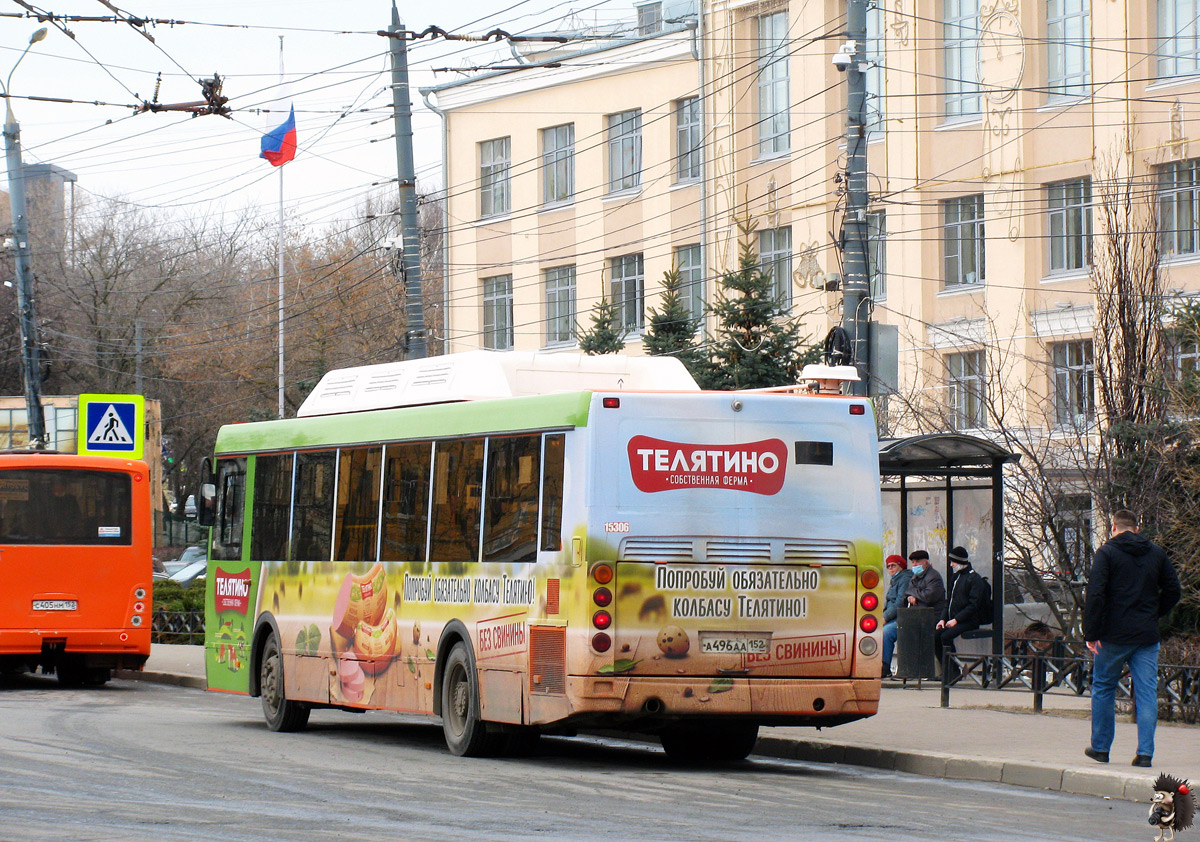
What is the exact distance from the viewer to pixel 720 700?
13164mm

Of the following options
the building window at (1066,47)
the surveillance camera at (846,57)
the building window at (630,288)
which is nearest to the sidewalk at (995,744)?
the surveillance camera at (846,57)

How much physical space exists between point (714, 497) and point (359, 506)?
13.1 feet

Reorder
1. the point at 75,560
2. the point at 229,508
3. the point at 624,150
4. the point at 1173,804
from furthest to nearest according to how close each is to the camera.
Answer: the point at 624,150
the point at 75,560
the point at 229,508
the point at 1173,804

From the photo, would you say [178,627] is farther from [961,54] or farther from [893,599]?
[961,54]

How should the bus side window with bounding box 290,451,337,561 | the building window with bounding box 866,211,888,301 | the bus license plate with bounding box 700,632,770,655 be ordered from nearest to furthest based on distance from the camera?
the bus license plate with bounding box 700,632,770,655
the bus side window with bounding box 290,451,337,561
the building window with bounding box 866,211,888,301

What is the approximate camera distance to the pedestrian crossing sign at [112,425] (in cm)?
→ 2502

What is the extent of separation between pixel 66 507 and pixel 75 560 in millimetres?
662

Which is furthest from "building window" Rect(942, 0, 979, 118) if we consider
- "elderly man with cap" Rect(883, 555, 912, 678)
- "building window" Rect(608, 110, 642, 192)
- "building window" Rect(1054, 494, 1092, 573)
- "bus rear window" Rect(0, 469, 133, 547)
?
"bus rear window" Rect(0, 469, 133, 547)

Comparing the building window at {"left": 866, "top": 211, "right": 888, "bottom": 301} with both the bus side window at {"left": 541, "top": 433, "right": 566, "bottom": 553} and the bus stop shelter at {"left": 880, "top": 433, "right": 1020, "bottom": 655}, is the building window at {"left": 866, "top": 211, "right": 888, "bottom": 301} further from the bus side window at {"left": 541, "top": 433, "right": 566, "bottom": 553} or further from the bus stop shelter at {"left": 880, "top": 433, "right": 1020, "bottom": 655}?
the bus side window at {"left": 541, "top": 433, "right": 566, "bottom": 553}

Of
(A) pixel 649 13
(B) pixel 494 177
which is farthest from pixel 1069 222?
Answer: (B) pixel 494 177

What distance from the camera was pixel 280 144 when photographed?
41125mm

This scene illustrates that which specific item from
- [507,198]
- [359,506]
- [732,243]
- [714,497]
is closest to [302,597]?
[359,506]

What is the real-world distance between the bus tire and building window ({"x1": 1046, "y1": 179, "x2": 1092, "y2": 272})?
940 inches

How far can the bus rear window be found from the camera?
22.9m
